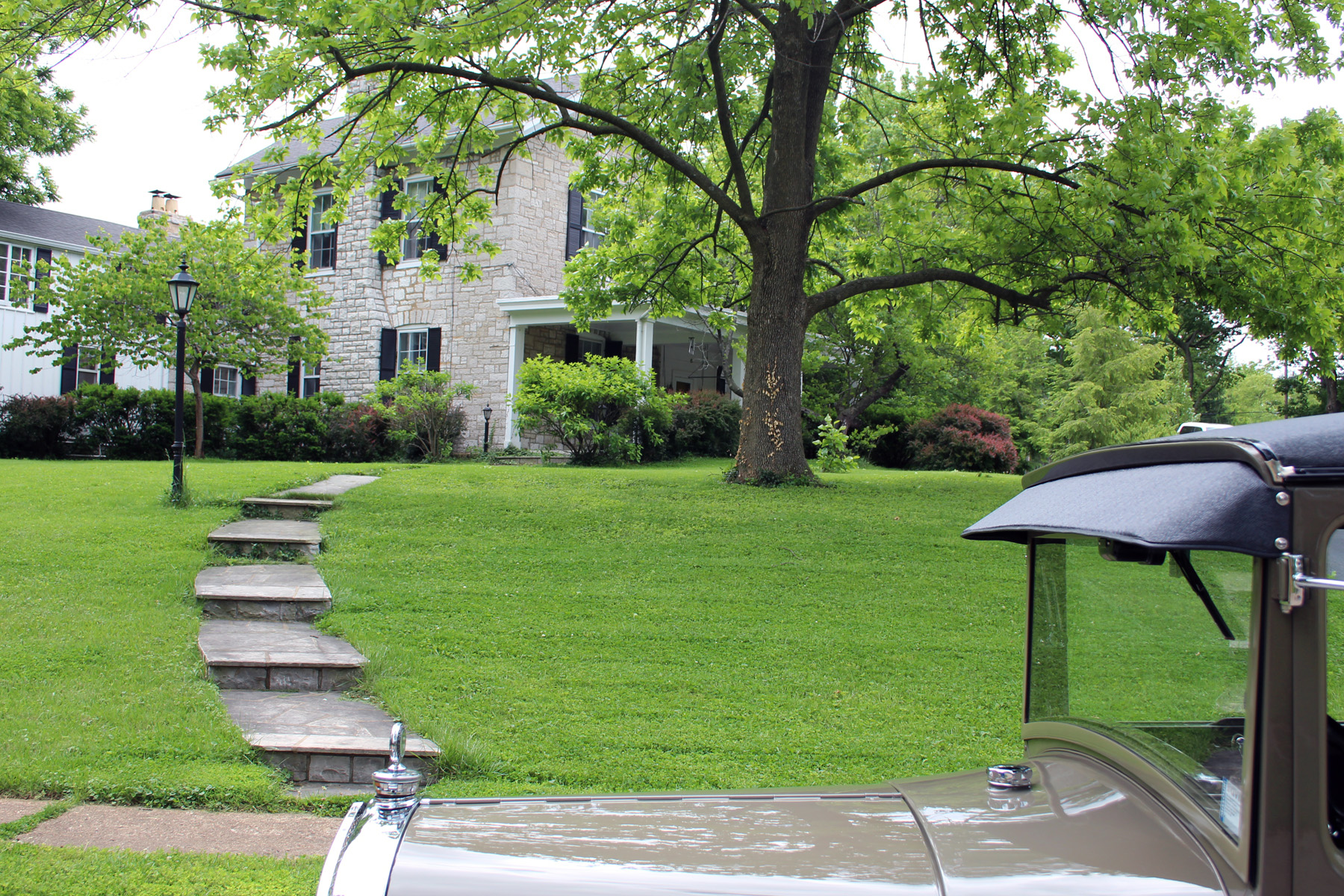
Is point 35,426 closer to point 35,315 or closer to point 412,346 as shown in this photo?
point 412,346

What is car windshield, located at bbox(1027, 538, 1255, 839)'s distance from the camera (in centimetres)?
175

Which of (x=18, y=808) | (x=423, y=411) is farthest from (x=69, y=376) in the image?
(x=18, y=808)

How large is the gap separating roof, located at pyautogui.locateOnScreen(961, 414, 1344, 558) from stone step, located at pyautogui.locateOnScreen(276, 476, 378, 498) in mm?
9966

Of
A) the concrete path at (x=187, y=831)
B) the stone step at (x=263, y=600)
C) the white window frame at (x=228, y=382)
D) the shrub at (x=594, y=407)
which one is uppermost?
the white window frame at (x=228, y=382)

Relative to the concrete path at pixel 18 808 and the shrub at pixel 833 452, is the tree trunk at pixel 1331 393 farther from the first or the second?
the concrete path at pixel 18 808

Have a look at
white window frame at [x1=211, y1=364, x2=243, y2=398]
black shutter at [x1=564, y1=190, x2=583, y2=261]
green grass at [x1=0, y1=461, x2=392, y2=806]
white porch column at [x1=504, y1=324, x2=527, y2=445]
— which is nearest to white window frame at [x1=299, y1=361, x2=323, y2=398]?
white window frame at [x1=211, y1=364, x2=243, y2=398]

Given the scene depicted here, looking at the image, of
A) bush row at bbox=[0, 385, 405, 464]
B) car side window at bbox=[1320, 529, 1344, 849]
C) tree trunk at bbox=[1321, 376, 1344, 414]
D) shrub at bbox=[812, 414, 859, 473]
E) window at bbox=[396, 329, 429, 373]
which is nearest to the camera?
car side window at bbox=[1320, 529, 1344, 849]

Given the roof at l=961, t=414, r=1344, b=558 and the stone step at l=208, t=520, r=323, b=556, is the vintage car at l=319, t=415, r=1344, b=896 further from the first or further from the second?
the stone step at l=208, t=520, r=323, b=556

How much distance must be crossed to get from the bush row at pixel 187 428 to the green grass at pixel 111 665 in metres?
8.78

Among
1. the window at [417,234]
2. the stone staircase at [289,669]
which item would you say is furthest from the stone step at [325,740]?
the window at [417,234]

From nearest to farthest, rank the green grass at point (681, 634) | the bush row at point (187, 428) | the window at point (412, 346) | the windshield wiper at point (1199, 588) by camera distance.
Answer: the windshield wiper at point (1199, 588) < the green grass at point (681, 634) < the bush row at point (187, 428) < the window at point (412, 346)

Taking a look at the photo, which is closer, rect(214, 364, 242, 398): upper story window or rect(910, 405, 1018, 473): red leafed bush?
rect(910, 405, 1018, 473): red leafed bush

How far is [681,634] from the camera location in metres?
6.63

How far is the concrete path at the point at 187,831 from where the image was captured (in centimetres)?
391
